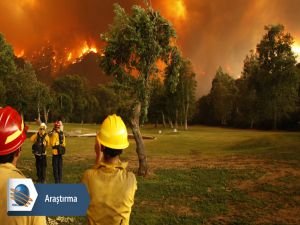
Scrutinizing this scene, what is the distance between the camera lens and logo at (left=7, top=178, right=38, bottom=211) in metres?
3.40

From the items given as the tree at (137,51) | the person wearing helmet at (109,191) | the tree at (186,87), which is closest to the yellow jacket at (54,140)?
the tree at (137,51)

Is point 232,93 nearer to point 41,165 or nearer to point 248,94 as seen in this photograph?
point 248,94

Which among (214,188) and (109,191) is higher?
(109,191)

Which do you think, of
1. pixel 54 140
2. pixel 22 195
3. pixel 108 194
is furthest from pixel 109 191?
pixel 54 140

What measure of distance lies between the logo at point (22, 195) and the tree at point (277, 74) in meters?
83.7

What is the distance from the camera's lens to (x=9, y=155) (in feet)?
12.6

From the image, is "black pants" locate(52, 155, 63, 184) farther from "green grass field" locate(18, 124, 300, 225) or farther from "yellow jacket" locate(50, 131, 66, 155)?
"green grass field" locate(18, 124, 300, 225)

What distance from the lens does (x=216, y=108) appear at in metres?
106

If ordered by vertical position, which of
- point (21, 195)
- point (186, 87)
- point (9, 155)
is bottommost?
point (21, 195)

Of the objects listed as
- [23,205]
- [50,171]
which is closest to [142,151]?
[50,171]

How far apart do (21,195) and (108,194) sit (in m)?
1.54

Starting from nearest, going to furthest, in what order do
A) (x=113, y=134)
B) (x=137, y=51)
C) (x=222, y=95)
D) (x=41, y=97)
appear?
(x=113, y=134) → (x=137, y=51) → (x=41, y=97) → (x=222, y=95)

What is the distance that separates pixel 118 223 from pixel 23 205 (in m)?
1.73

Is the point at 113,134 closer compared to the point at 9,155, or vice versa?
the point at 9,155
